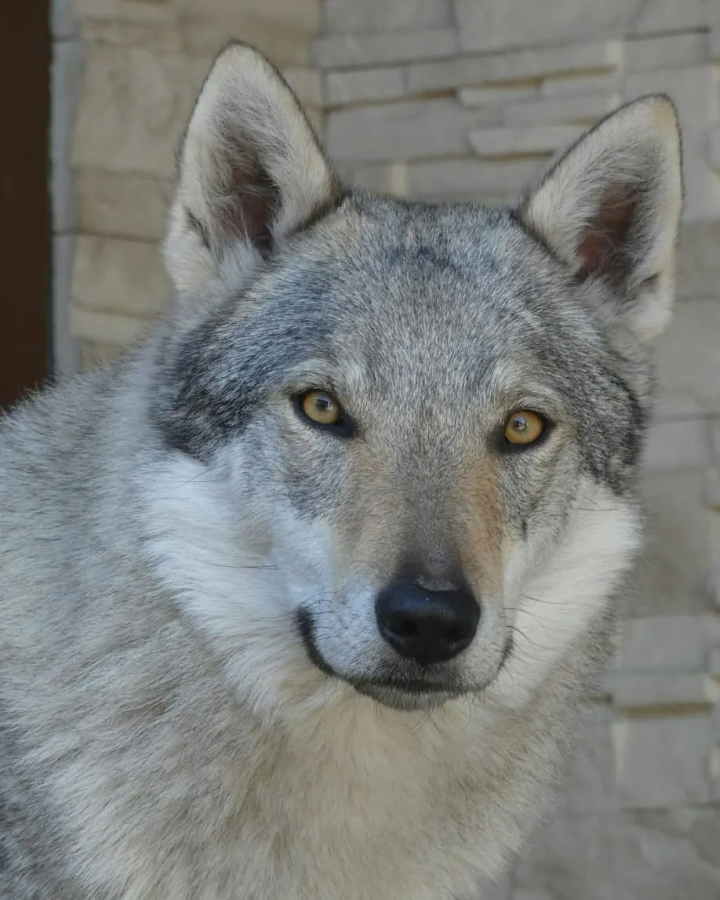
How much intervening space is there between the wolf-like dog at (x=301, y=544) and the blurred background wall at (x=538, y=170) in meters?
2.21

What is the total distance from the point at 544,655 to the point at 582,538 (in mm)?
296

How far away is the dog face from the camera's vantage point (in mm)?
2566

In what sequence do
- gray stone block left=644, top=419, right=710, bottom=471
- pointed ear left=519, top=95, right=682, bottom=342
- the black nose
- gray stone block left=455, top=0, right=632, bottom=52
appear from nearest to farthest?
the black nose
pointed ear left=519, top=95, right=682, bottom=342
gray stone block left=644, top=419, right=710, bottom=471
gray stone block left=455, top=0, right=632, bottom=52

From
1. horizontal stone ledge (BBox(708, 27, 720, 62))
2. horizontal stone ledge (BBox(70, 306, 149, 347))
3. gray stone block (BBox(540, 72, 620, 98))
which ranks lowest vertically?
horizontal stone ledge (BBox(70, 306, 149, 347))

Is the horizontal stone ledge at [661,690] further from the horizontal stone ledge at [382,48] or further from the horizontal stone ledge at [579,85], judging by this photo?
the horizontal stone ledge at [382,48]

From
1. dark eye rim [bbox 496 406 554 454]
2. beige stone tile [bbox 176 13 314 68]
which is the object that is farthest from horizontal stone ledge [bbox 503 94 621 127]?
dark eye rim [bbox 496 406 554 454]

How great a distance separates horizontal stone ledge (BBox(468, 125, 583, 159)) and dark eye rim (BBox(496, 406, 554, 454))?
9.67ft

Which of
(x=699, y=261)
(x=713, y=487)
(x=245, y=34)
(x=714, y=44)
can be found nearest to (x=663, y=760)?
(x=713, y=487)

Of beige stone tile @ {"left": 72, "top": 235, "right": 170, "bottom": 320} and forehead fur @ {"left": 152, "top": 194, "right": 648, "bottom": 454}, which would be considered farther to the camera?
beige stone tile @ {"left": 72, "top": 235, "right": 170, "bottom": 320}

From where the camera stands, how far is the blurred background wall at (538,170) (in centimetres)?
527

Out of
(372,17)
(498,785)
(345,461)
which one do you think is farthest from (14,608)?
(372,17)

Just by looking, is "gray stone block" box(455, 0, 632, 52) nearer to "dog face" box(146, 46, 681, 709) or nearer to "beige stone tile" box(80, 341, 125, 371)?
"beige stone tile" box(80, 341, 125, 371)

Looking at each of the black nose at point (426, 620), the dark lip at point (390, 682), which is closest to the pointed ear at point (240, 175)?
the dark lip at point (390, 682)

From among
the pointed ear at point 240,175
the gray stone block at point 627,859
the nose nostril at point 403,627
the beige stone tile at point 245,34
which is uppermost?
the beige stone tile at point 245,34
